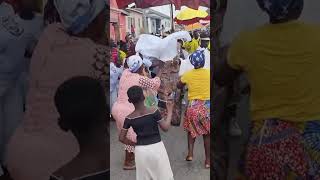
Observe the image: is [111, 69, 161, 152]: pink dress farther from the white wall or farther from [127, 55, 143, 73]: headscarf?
the white wall

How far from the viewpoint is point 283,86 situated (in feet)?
5.87

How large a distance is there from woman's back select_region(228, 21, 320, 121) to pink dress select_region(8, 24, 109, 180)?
22.7 inches

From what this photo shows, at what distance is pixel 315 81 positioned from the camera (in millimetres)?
1758

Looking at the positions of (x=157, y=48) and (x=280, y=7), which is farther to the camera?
(x=157, y=48)

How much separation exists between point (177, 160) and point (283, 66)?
3027 millimetres

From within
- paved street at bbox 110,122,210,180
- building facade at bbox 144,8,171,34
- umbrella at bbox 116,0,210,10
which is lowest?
paved street at bbox 110,122,210,180

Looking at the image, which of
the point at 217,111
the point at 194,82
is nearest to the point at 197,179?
the point at 194,82

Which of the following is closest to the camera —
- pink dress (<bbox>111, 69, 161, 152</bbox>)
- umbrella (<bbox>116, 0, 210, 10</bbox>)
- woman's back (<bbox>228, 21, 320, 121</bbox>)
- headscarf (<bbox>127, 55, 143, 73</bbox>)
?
woman's back (<bbox>228, 21, 320, 121</bbox>)

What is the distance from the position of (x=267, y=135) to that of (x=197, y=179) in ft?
7.64

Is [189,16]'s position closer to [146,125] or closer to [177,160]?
[177,160]

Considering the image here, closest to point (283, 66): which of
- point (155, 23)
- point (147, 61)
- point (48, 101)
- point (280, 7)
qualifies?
point (280, 7)

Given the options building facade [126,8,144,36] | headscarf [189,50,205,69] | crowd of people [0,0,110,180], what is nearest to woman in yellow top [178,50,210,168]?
headscarf [189,50,205,69]

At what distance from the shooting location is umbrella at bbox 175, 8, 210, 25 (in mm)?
8605

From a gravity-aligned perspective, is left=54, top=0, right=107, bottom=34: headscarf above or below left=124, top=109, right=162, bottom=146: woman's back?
above
